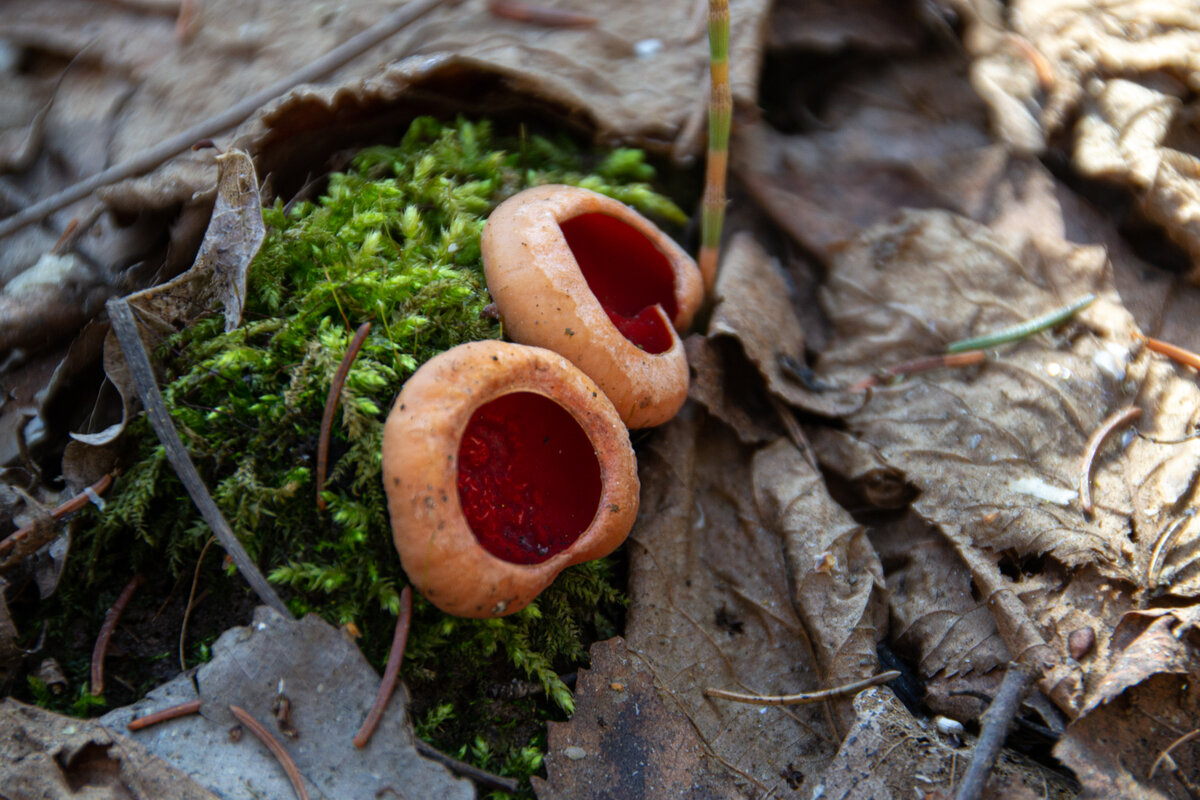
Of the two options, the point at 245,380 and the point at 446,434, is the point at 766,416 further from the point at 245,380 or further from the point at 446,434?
the point at 245,380

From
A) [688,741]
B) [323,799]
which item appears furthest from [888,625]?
[323,799]

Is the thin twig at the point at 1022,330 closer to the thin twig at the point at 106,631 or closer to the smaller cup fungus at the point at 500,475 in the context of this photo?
the smaller cup fungus at the point at 500,475

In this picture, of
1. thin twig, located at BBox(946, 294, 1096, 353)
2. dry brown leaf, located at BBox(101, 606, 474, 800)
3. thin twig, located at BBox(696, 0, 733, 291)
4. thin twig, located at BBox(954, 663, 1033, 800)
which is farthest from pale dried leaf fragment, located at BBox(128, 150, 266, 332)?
thin twig, located at BBox(946, 294, 1096, 353)

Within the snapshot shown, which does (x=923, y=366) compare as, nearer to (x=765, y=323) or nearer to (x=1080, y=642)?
(x=765, y=323)

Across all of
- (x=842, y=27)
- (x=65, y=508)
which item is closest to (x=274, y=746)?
(x=65, y=508)

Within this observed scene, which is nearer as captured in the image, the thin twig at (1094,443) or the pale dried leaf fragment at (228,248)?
the pale dried leaf fragment at (228,248)

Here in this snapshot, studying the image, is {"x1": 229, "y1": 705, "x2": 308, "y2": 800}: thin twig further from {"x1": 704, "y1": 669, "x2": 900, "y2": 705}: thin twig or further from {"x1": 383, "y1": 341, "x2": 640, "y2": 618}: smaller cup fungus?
{"x1": 704, "y1": 669, "x2": 900, "y2": 705}: thin twig

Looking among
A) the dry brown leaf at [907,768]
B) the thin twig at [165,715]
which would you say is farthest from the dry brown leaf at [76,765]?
the dry brown leaf at [907,768]
